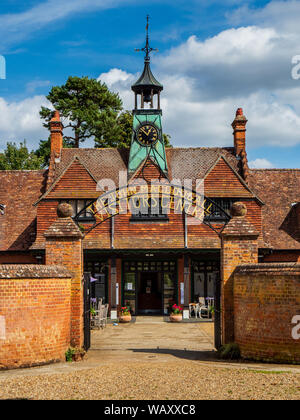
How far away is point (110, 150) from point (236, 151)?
698cm

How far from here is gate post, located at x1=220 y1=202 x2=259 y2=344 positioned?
11.8 m

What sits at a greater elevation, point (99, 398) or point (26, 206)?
point (26, 206)

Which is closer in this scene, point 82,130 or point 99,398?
point 99,398

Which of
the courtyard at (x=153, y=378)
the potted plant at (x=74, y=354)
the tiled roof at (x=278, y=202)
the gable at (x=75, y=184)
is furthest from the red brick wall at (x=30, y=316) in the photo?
the tiled roof at (x=278, y=202)

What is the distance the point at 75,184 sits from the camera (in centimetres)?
2544

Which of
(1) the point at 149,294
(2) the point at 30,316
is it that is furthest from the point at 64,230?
(1) the point at 149,294

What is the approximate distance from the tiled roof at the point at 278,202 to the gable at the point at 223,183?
214 centimetres

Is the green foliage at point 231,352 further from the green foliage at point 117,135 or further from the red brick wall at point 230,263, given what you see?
the green foliage at point 117,135

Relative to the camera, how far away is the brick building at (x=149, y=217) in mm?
24469

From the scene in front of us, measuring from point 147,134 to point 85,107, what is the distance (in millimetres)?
16581

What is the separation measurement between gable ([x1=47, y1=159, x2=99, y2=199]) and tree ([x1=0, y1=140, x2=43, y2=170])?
14.1 m

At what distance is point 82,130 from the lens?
41562 millimetres
